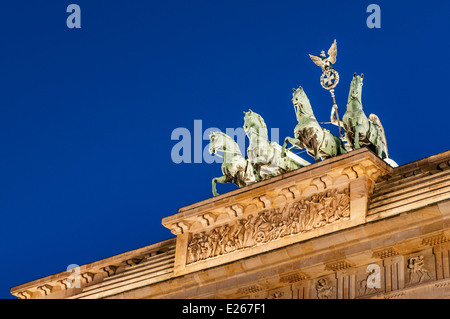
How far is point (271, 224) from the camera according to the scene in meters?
23.9

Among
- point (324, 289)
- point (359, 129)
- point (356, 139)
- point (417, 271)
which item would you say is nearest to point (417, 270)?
point (417, 271)

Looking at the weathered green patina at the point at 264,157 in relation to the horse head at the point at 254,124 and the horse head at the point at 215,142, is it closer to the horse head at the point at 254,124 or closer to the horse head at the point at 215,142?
the horse head at the point at 254,124

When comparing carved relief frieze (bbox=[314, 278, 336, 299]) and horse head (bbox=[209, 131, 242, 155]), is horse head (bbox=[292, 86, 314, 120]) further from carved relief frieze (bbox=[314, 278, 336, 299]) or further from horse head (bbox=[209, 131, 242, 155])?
carved relief frieze (bbox=[314, 278, 336, 299])

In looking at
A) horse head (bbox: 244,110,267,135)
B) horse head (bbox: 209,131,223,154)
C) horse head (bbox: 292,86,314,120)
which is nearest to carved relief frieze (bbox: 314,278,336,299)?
horse head (bbox: 292,86,314,120)

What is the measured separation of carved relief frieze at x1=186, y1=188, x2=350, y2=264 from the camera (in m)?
22.9

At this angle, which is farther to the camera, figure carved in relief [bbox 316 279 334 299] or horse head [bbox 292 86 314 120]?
horse head [bbox 292 86 314 120]

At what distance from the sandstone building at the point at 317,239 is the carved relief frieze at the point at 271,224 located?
3 cm

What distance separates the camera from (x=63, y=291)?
93.0ft

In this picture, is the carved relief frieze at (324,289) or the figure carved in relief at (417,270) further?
the carved relief frieze at (324,289)

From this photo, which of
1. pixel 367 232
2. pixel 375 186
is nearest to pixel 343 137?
pixel 375 186

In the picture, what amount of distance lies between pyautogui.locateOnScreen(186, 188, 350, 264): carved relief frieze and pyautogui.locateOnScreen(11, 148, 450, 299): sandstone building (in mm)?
28

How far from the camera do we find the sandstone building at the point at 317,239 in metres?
20.8

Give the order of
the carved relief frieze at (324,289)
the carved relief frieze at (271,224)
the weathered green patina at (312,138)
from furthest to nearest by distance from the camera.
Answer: the weathered green patina at (312,138), the carved relief frieze at (271,224), the carved relief frieze at (324,289)

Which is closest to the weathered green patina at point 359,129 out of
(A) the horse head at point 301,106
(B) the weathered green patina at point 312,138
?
(B) the weathered green patina at point 312,138
